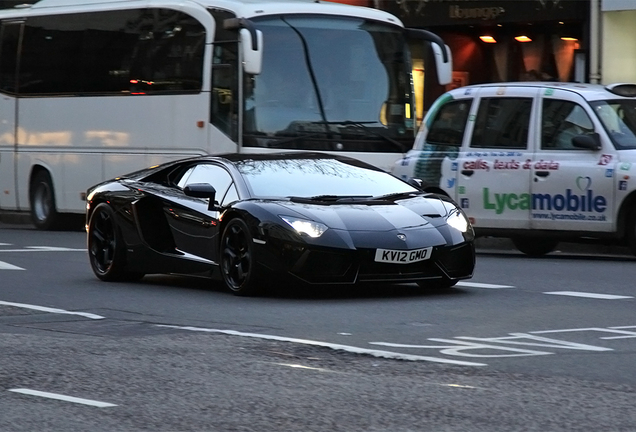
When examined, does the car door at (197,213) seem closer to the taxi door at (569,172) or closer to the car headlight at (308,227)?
the car headlight at (308,227)

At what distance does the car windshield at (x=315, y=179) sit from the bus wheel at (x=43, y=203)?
475 inches

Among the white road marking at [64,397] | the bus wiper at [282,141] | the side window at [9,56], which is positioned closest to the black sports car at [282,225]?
the white road marking at [64,397]

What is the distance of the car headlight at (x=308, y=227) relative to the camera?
36.6 feet

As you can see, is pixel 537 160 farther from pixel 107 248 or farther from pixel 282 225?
pixel 282 225

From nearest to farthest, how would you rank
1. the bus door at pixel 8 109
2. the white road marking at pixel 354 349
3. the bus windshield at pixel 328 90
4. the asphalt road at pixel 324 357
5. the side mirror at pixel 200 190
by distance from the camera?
the asphalt road at pixel 324 357
the white road marking at pixel 354 349
the side mirror at pixel 200 190
the bus windshield at pixel 328 90
the bus door at pixel 8 109

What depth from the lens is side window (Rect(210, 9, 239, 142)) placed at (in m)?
19.5

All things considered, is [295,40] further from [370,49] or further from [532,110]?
[532,110]

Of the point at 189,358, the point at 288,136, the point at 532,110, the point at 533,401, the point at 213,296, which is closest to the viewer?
the point at 533,401

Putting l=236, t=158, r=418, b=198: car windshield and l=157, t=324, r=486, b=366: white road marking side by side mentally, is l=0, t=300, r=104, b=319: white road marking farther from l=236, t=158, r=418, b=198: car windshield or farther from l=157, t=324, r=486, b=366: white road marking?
l=236, t=158, r=418, b=198: car windshield

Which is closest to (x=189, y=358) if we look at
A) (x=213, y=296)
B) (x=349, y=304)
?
(x=349, y=304)

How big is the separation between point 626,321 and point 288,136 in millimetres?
10046

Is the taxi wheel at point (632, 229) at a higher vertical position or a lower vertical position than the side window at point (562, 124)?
lower

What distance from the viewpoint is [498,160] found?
1591cm

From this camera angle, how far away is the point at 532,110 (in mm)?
15797
